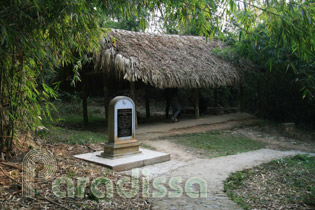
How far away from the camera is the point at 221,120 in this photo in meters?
11.0

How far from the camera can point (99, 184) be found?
3.79m

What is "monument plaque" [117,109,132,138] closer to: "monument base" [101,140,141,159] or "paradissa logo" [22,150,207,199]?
"monument base" [101,140,141,159]

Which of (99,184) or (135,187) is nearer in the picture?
(99,184)

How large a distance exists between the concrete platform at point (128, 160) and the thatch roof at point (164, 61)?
9.61ft

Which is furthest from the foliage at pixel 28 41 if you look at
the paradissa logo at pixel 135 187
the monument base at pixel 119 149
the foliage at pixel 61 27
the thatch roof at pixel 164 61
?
the thatch roof at pixel 164 61

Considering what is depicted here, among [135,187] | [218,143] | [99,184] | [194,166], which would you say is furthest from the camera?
→ [218,143]

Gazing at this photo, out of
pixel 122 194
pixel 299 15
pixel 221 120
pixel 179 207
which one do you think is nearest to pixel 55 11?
pixel 122 194

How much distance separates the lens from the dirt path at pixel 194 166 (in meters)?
3.49

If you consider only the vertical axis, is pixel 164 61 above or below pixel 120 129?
above

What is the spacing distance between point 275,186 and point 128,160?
8.12 feet

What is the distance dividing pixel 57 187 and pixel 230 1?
2891mm

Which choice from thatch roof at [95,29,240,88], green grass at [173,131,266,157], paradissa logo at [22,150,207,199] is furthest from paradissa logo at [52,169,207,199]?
thatch roof at [95,29,240,88]

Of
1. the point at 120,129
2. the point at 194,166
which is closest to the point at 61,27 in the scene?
the point at 120,129

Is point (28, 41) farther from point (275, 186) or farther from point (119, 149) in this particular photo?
point (275, 186)
